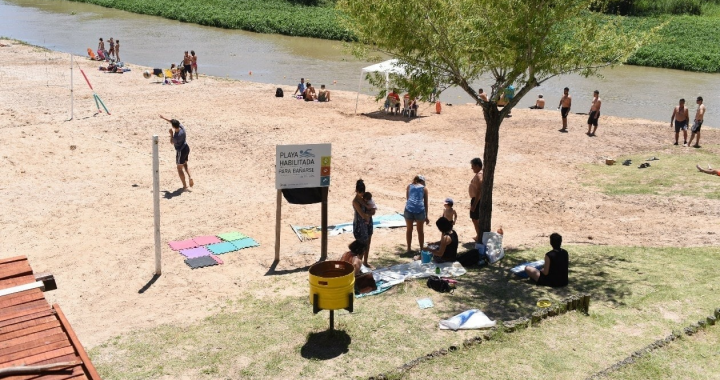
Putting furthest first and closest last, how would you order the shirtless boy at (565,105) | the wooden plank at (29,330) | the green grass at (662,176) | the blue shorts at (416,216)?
the shirtless boy at (565,105)
the green grass at (662,176)
the blue shorts at (416,216)
the wooden plank at (29,330)

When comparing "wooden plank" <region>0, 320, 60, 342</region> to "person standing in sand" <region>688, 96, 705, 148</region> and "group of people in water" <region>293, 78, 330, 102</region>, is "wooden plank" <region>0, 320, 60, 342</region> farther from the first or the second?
"group of people in water" <region>293, 78, 330, 102</region>

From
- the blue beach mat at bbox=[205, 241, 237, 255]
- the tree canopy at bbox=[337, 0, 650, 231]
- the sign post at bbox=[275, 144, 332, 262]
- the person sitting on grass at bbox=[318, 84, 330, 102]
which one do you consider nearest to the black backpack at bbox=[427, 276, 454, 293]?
the sign post at bbox=[275, 144, 332, 262]

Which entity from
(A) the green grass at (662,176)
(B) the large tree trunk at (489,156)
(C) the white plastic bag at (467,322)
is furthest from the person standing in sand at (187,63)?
(C) the white plastic bag at (467,322)

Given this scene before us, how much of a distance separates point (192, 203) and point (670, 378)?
10.3 m

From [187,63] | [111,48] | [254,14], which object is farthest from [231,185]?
[254,14]

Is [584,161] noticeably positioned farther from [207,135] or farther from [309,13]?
[309,13]

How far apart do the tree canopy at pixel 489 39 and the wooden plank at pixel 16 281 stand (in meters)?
6.81

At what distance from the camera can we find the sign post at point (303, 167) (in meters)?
11.9

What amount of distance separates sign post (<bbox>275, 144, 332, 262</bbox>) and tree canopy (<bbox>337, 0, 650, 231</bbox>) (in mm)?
1909

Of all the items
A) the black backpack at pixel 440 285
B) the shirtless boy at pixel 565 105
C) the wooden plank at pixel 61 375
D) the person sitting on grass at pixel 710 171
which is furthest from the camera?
the shirtless boy at pixel 565 105

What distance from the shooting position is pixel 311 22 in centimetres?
5334

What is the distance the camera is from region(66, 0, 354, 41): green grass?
173 ft

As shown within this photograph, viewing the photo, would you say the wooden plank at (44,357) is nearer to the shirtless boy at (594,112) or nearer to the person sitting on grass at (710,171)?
the person sitting on grass at (710,171)

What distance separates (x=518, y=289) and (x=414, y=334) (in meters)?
2.31
